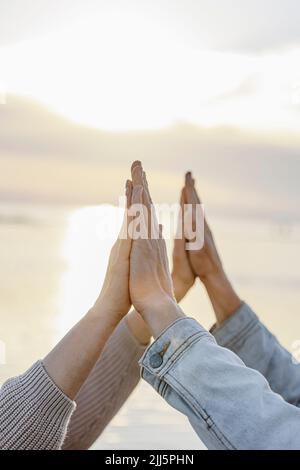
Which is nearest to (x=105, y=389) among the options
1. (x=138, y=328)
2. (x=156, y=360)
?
(x=138, y=328)

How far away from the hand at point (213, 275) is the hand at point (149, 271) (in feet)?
0.78

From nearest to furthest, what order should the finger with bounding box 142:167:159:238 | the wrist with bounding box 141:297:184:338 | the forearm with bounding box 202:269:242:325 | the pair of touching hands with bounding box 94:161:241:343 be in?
the wrist with bounding box 141:297:184:338
the pair of touching hands with bounding box 94:161:241:343
the finger with bounding box 142:167:159:238
the forearm with bounding box 202:269:242:325

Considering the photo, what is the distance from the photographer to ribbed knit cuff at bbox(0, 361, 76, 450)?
1413 mm

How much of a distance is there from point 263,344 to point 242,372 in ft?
1.96

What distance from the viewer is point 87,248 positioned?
19.6ft

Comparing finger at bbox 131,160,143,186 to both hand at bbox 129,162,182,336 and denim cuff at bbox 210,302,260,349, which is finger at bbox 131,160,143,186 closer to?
hand at bbox 129,162,182,336

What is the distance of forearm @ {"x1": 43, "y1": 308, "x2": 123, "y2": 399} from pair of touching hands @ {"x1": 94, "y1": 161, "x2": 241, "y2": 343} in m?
0.07

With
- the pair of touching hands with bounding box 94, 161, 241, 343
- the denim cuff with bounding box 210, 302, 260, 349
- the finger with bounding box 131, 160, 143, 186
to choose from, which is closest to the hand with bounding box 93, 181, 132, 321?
the pair of touching hands with bounding box 94, 161, 241, 343

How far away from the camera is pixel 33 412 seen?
143 cm

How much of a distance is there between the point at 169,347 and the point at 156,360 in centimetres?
3

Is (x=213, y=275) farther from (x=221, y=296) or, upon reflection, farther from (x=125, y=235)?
(x=125, y=235)

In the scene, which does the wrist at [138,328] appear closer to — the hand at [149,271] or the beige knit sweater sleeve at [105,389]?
the beige knit sweater sleeve at [105,389]
